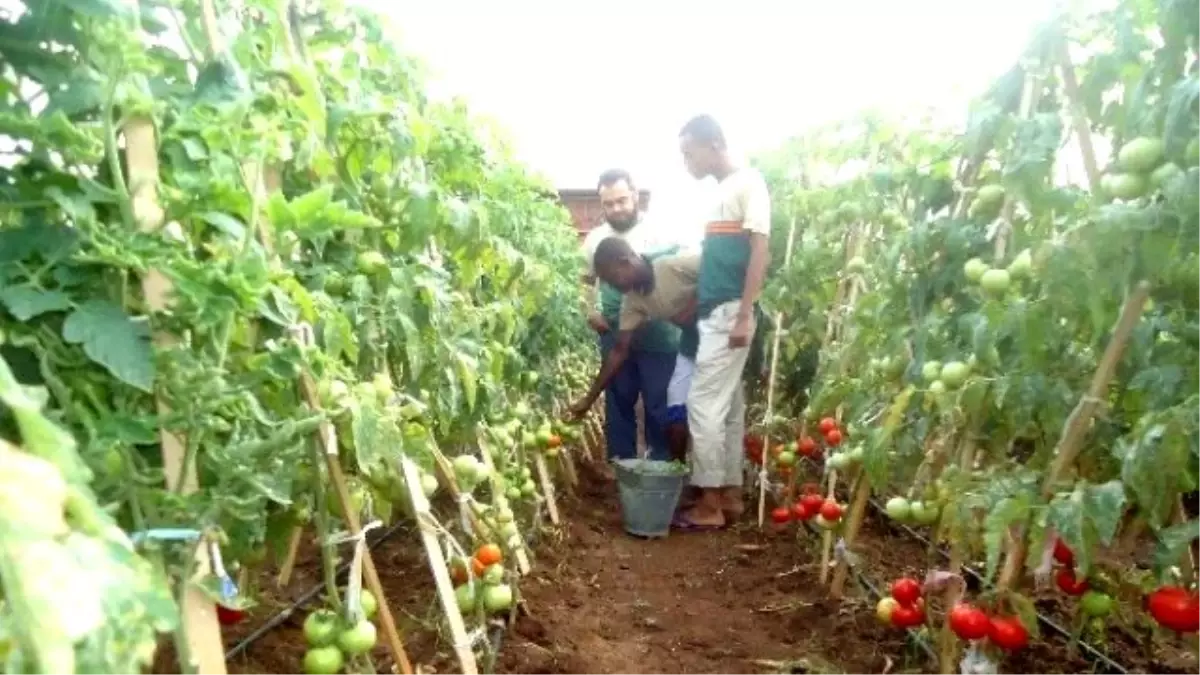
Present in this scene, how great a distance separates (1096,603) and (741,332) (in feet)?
7.64

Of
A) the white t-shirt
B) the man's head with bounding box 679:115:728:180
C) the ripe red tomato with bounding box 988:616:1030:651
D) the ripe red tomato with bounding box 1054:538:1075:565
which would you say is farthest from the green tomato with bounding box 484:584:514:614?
the man's head with bounding box 679:115:728:180

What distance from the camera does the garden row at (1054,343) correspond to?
5.99 ft

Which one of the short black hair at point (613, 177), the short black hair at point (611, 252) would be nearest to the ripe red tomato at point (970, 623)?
the short black hair at point (611, 252)

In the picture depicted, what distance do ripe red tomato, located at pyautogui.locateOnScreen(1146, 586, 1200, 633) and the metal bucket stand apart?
2654mm

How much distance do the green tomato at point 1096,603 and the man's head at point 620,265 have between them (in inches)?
118

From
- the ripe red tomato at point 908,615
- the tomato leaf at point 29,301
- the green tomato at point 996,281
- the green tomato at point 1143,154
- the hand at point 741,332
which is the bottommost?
the ripe red tomato at point 908,615

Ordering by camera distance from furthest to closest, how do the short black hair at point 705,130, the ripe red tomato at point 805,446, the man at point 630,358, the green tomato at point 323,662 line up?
1. the man at point 630,358
2. the short black hair at point 705,130
3. the ripe red tomato at point 805,446
4. the green tomato at point 323,662

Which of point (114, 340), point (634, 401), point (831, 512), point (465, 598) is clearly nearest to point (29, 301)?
point (114, 340)

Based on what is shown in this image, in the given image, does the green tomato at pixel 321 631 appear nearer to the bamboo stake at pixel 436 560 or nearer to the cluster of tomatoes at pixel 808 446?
the bamboo stake at pixel 436 560

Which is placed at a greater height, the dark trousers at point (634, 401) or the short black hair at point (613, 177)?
the short black hair at point (613, 177)

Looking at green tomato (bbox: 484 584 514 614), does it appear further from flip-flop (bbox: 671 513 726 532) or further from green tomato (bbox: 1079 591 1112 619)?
flip-flop (bbox: 671 513 726 532)

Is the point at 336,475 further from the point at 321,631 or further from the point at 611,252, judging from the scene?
the point at 611,252

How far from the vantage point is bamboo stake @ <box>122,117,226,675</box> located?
139 cm

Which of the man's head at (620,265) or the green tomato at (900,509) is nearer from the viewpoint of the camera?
the green tomato at (900,509)
